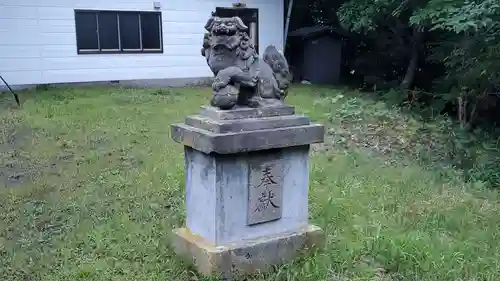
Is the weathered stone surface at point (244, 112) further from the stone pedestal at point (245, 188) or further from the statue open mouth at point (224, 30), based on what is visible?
the statue open mouth at point (224, 30)

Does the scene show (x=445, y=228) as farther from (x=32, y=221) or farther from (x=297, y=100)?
(x=297, y=100)

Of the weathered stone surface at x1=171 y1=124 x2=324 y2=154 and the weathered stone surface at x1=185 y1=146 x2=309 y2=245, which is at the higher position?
the weathered stone surface at x1=171 y1=124 x2=324 y2=154

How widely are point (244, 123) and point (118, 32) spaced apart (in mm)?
10147

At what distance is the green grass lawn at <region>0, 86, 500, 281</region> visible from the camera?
3555 millimetres

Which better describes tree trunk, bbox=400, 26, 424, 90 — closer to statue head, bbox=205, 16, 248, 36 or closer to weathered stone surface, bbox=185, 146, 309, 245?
weathered stone surface, bbox=185, 146, 309, 245

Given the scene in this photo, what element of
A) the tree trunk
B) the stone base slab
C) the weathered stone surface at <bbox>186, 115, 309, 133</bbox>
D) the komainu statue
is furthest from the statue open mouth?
the tree trunk

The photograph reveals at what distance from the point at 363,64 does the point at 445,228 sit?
477 inches

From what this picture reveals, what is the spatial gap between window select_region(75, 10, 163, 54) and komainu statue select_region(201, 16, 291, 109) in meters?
9.50

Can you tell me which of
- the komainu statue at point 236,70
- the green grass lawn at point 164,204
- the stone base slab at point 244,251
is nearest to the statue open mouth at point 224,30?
the komainu statue at point 236,70

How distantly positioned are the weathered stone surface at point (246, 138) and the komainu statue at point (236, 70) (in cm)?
24

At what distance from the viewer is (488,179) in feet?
21.5

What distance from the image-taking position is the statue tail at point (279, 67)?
11.9ft

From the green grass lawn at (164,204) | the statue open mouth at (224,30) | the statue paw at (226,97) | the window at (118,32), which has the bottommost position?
the green grass lawn at (164,204)

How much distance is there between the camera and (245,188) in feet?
11.0
